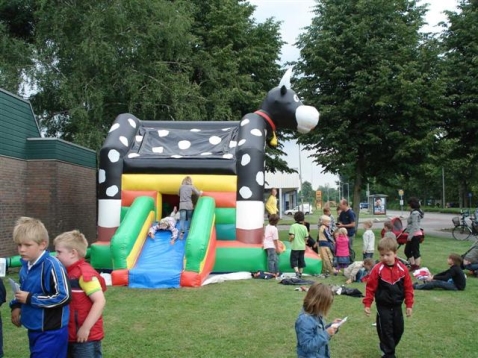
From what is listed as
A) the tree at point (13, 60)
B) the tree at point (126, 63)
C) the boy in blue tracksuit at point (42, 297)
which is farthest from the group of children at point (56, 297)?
the tree at point (13, 60)

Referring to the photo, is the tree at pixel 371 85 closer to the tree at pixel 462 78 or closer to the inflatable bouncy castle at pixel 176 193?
the tree at pixel 462 78

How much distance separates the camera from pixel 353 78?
1883 centimetres

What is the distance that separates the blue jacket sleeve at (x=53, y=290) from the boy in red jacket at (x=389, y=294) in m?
2.88

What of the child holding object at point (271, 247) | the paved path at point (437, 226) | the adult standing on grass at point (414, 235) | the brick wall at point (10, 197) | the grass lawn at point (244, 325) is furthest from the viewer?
the paved path at point (437, 226)

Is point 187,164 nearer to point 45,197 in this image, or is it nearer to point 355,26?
point 45,197

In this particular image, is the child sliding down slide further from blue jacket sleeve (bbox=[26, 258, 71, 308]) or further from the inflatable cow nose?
blue jacket sleeve (bbox=[26, 258, 71, 308])

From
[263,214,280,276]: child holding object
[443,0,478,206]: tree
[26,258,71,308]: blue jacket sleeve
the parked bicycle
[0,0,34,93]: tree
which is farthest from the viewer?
[443,0,478,206]: tree

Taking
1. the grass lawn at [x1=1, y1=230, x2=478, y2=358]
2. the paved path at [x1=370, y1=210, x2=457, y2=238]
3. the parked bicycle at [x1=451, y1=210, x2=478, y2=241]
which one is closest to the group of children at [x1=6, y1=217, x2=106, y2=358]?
the grass lawn at [x1=1, y1=230, x2=478, y2=358]

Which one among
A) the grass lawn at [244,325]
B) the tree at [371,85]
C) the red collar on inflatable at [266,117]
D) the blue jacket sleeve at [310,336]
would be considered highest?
the tree at [371,85]

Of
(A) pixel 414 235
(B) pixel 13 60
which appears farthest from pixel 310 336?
(B) pixel 13 60

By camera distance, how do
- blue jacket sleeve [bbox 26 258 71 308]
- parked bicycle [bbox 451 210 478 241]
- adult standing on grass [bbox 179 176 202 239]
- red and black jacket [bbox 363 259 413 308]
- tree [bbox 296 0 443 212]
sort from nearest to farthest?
blue jacket sleeve [bbox 26 258 71 308] → red and black jacket [bbox 363 259 413 308] → adult standing on grass [bbox 179 176 202 239] → tree [bbox 296 0 443 212] → parked bicycle [bbox 451 210 478 241]

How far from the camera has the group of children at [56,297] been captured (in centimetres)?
314

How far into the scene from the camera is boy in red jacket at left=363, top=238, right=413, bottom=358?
472cm

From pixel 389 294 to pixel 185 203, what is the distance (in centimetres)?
579
